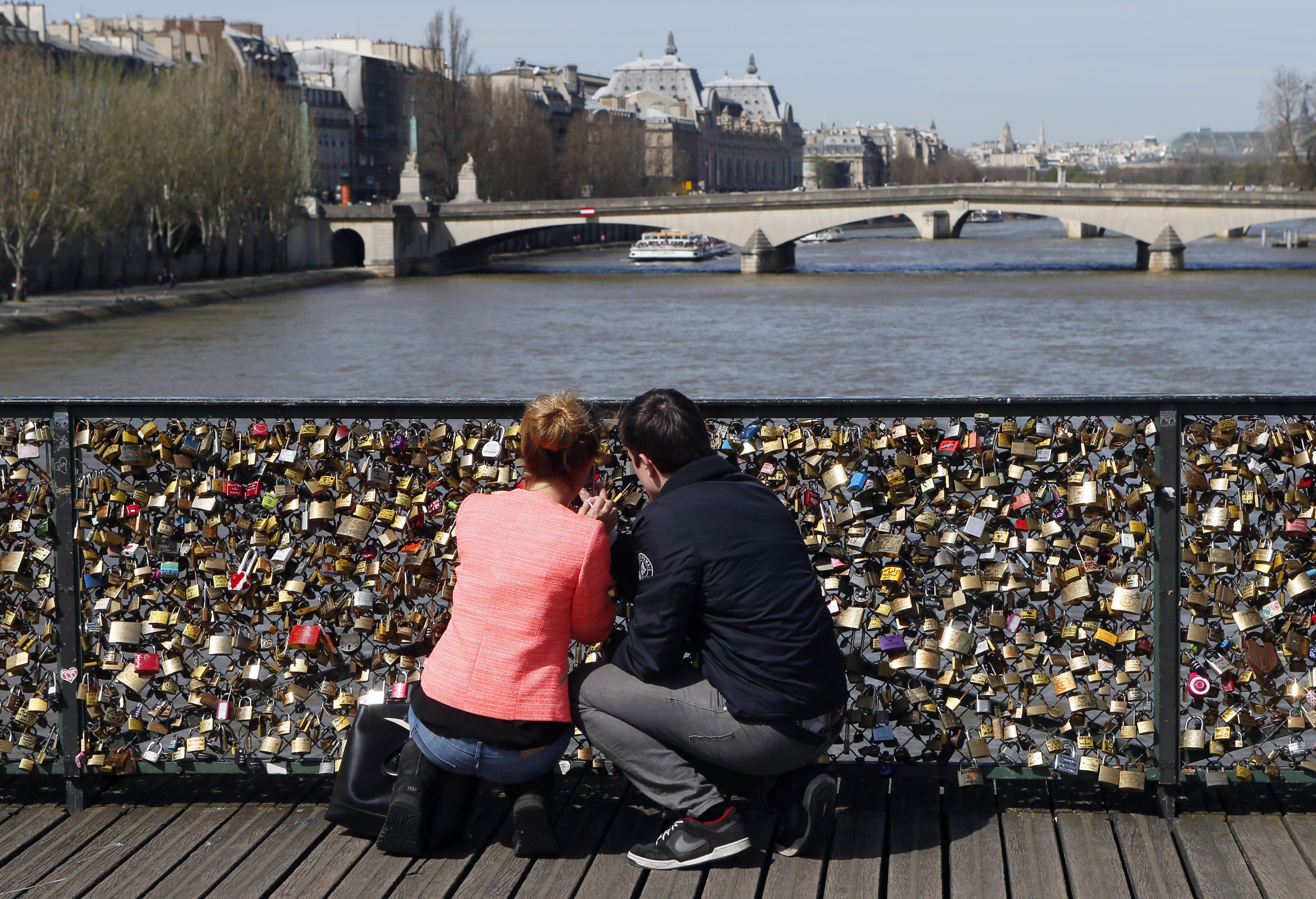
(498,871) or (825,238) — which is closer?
(498,871)

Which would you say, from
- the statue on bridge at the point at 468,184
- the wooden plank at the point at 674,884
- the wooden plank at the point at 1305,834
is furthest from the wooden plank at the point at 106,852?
the statue on bridge at the point at 468,184

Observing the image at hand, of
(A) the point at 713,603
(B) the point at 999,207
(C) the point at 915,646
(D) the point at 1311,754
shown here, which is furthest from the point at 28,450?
(B) the point at 999,207

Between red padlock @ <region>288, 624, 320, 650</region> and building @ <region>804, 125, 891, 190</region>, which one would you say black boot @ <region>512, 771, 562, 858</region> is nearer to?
red padlock @ <region>288, 624, 320, 650</region>

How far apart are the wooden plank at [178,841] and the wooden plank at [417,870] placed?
0.36m

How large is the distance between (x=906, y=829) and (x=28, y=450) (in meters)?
1.95

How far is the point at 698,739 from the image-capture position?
117 inches

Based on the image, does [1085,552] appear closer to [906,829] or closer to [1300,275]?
[906,829]

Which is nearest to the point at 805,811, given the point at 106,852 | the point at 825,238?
the point at 106,852

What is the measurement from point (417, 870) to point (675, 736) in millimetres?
557

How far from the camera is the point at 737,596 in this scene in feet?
9.41

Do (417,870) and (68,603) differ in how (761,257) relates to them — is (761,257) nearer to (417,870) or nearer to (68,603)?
(68,603)

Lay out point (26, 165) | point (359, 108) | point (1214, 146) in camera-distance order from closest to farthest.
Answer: point (26, 165) < point (359, 108) < point (1214, 146)

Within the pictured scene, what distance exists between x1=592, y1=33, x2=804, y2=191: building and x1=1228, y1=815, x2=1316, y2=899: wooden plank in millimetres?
87525

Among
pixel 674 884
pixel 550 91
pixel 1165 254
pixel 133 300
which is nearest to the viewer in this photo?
pixel 674 884
